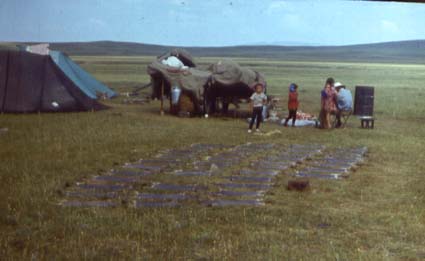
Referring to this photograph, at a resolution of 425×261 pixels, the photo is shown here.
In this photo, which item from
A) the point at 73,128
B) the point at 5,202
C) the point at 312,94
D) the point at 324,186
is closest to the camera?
the point at 5,202

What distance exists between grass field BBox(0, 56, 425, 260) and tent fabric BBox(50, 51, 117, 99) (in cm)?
622

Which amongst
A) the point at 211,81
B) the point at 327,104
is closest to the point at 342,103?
the point at 327,104

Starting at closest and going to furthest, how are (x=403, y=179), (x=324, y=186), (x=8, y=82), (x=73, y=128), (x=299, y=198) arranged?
(x=299, y=198) → (x=324, y=186) → (x=403, y=179) → (x=73, y=128) → (x=8, y=82)

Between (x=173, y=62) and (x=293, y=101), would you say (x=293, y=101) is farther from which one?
(x=173, y=62)

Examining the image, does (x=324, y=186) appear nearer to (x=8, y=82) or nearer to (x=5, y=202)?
(x=5, y=202)

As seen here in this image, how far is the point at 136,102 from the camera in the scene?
21.0m

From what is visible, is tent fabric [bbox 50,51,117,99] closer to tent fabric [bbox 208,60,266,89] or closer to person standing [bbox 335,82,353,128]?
tent fabric [bbox 208,60,266,89]

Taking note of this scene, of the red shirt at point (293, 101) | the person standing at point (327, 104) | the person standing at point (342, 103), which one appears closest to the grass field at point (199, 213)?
the person standing at point (327, 104)

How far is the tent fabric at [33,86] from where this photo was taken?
16.0m

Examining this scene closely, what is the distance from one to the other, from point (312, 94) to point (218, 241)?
20073 mm

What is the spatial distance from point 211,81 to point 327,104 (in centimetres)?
340

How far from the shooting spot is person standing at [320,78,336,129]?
14477 millimetres

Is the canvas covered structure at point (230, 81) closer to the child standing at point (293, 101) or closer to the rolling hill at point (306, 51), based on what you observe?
the child standing at point (293, 101)

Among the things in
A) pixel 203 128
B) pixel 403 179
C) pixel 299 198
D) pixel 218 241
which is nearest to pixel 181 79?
pixel 203 128
